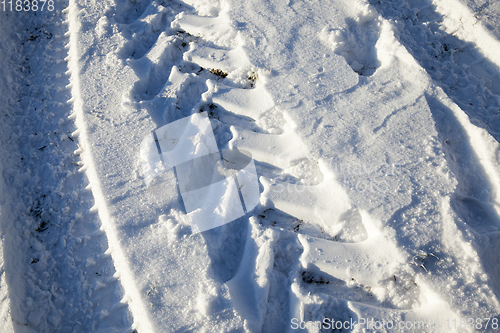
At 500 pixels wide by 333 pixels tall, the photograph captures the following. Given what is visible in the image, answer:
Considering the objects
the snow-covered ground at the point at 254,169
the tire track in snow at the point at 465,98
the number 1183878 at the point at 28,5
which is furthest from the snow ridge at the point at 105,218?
the tire track in snow at the point at 465,98

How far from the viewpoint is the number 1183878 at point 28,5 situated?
277cm

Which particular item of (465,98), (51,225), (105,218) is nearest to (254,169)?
(105,218)

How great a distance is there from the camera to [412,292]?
151 cm

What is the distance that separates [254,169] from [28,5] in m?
2.73

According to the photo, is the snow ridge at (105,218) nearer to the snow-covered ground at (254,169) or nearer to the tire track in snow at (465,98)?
the snow-covered ground at (254,169)

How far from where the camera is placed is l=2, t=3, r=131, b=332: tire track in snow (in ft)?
5.04

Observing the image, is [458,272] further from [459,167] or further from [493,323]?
[459,167]

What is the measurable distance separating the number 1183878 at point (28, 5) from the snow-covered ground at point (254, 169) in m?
0.33

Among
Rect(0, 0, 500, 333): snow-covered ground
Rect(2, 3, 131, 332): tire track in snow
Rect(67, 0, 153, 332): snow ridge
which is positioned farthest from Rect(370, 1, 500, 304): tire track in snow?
Rect(2, 3, 131, 332): tire track in snow

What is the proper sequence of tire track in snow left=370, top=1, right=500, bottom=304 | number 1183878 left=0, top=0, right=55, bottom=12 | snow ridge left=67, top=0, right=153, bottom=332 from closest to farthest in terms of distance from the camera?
1. snow ridge left=67, top=0, right=153, bottom=332
2. tire track in snow left=370, top=1, right=500, bottom=304
3. number 1183878 left=0, top=0, right=55, bottom=12

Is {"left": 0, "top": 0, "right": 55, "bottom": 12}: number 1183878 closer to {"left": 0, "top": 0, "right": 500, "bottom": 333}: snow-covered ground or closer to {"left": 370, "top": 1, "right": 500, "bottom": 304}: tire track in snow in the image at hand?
{"left": 0, "top": 0, "right": 500, "bottom": 333}: snow-covered ground

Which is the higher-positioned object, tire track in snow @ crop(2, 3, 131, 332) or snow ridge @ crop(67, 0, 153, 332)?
snow ridge @ crop(67, 0, 153, 332)

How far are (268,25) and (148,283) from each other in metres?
2.00

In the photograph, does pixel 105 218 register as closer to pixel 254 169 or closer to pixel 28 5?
pixel 254 169
